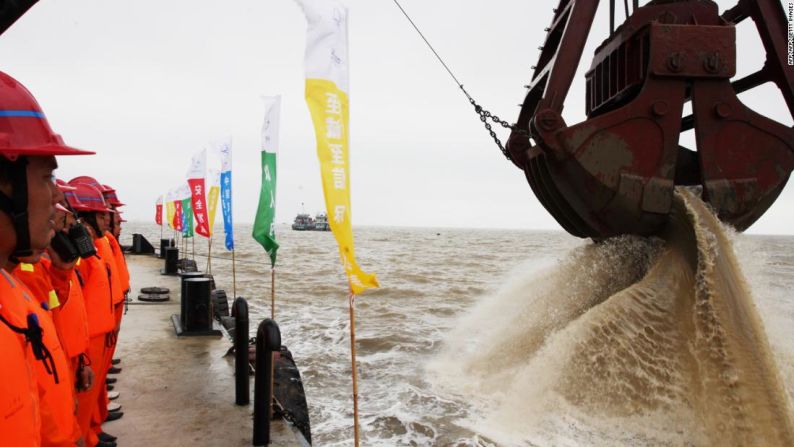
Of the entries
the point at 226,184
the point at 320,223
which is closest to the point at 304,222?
the point at 320,223

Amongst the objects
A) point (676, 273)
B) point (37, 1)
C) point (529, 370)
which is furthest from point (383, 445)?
point (37, 1)

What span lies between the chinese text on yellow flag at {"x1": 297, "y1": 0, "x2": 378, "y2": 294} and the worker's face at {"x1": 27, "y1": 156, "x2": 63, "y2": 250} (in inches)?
84.8

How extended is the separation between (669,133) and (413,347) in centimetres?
705

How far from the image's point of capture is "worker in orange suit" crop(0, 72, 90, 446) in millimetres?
1555

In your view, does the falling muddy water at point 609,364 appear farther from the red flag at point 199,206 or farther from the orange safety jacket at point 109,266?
the red flag at point 199,206

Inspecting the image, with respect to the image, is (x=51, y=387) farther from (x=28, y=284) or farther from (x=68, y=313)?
(x=68, y=313)

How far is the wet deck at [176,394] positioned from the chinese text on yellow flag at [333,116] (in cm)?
173

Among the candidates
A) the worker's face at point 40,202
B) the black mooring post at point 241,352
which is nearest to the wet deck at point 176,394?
the black mooring post at point 241,352

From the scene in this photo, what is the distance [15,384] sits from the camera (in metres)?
1.55

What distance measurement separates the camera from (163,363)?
6.39m

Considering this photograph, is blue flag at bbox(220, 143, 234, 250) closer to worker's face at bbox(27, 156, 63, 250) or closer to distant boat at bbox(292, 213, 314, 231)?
worker's face at bbox(27, 156, 63, 250)

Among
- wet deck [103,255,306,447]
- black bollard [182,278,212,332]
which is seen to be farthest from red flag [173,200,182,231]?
black bollard [182,278,212,332]

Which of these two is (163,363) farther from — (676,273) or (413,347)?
(676,273)

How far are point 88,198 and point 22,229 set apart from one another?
371 cm
